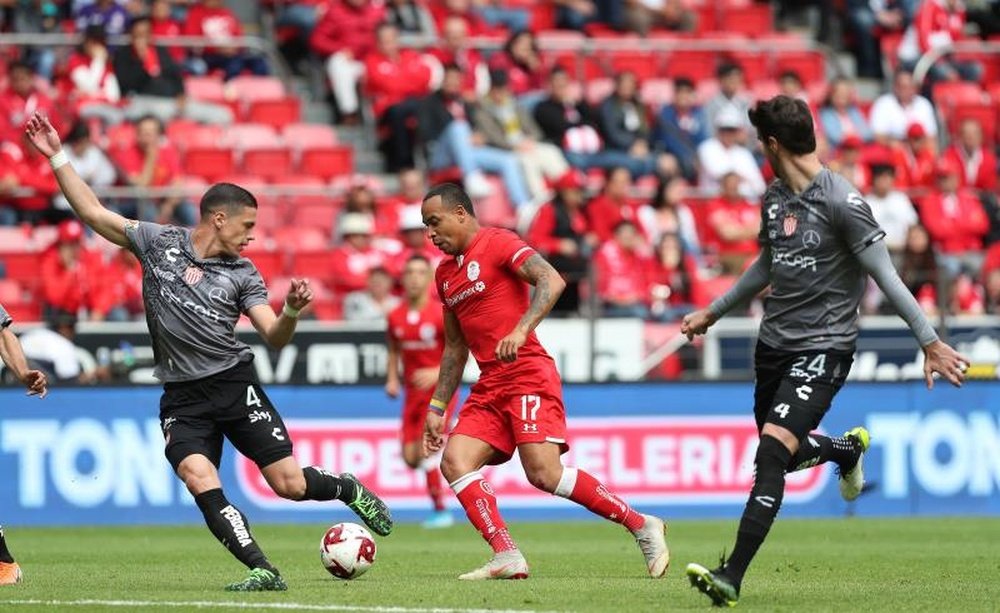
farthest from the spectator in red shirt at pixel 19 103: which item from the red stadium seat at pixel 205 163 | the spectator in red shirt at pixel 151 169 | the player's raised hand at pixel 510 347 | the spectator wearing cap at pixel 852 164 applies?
the player's raised hand at pixel 510 347

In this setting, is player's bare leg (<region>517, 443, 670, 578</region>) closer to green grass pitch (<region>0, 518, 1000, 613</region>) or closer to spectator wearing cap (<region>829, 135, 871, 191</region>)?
green grass pitch (<region>0, 518, 1000, 613</region>)

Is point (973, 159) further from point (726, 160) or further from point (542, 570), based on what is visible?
point (542, 570)

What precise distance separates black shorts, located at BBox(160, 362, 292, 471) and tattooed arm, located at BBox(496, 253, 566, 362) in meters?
1.41

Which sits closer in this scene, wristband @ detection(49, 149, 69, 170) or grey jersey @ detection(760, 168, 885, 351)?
grey jersey @ detection(760, 168, 885, 351)

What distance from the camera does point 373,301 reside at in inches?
802

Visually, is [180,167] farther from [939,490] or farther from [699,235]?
[939,490]

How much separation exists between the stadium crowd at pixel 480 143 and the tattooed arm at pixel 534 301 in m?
8.52

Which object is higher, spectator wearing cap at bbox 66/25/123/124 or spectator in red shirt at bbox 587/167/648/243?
spectator wearing cap at bbox 66/25/123/124

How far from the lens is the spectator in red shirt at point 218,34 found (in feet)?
79.8

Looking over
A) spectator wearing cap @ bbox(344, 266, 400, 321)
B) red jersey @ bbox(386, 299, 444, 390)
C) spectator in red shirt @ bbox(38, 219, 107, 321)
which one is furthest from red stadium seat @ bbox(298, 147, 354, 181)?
red jersey @ bbox(386, 299, 444, 390)

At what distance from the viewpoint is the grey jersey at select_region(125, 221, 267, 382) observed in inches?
421

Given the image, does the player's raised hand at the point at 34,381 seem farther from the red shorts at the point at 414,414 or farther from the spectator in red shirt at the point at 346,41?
the spectator in red shirt at the point at 346,41

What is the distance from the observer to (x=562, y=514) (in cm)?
1956

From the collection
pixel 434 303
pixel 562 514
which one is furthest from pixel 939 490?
pixel 434 303
